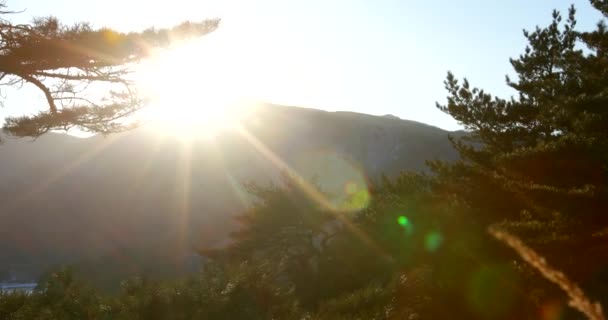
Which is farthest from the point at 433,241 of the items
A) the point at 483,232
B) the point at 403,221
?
the point at 483,232

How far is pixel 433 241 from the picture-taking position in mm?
22047

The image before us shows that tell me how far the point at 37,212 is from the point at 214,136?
104 ft

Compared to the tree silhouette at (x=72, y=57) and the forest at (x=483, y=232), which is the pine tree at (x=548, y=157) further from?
the tree silhouette at (x=72, y=57)

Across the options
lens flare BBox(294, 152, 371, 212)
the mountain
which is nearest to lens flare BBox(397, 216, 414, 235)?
the mountain

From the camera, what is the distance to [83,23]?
10.3 m

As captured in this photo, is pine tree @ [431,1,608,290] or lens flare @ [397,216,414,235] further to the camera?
lens flare @ [397,216,414,235]

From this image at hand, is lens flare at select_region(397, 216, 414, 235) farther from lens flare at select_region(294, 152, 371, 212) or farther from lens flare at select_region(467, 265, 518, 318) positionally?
lens flare at select_region(294, 152, 371, 212)

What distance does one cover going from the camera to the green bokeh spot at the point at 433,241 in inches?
832

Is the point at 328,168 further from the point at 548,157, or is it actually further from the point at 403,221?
the point at 548,157

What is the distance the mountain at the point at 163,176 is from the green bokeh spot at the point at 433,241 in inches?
1694

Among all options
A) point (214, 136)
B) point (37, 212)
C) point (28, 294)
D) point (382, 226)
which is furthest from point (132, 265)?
point (28, 294)

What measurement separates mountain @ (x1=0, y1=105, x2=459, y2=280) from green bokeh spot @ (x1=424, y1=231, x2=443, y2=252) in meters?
43.0

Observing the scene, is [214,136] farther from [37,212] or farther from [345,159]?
[37,212]

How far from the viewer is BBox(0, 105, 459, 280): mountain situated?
69.3 m
